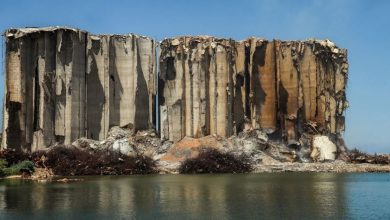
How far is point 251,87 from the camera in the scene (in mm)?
51469

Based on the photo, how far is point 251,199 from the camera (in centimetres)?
1950

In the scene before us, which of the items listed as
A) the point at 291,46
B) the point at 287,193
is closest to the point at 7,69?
the point at 291,46

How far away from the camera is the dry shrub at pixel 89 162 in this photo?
38250 millimetres

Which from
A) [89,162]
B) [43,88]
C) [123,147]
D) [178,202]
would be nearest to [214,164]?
[123,147]

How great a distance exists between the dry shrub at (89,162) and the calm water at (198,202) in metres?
12.7

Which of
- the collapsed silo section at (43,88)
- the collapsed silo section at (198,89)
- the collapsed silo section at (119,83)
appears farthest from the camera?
the collapsed silo section at (198,89)

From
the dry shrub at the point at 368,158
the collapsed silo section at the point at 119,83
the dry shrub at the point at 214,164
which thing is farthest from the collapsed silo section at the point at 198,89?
the dry shrub at the point at 368,158

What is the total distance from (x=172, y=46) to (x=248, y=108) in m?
8.53

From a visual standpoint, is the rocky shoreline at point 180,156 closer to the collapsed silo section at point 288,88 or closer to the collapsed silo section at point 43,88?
the collapsed silo section at point 288,88

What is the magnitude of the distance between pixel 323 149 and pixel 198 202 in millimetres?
34012

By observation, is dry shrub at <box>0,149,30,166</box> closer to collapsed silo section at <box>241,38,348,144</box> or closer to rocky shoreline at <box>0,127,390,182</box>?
rocky shoreline at <box>0,127,390,182</box>

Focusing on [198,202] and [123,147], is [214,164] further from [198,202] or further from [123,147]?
[198,202]

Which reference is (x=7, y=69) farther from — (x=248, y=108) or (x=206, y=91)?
(x=248, y=108)

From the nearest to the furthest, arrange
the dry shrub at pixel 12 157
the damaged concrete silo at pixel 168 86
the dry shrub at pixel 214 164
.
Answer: the dry shrub at pixel 12 157, the dry shrub at pixel 214 164, the damaged concrete silo at pixel 168 86
